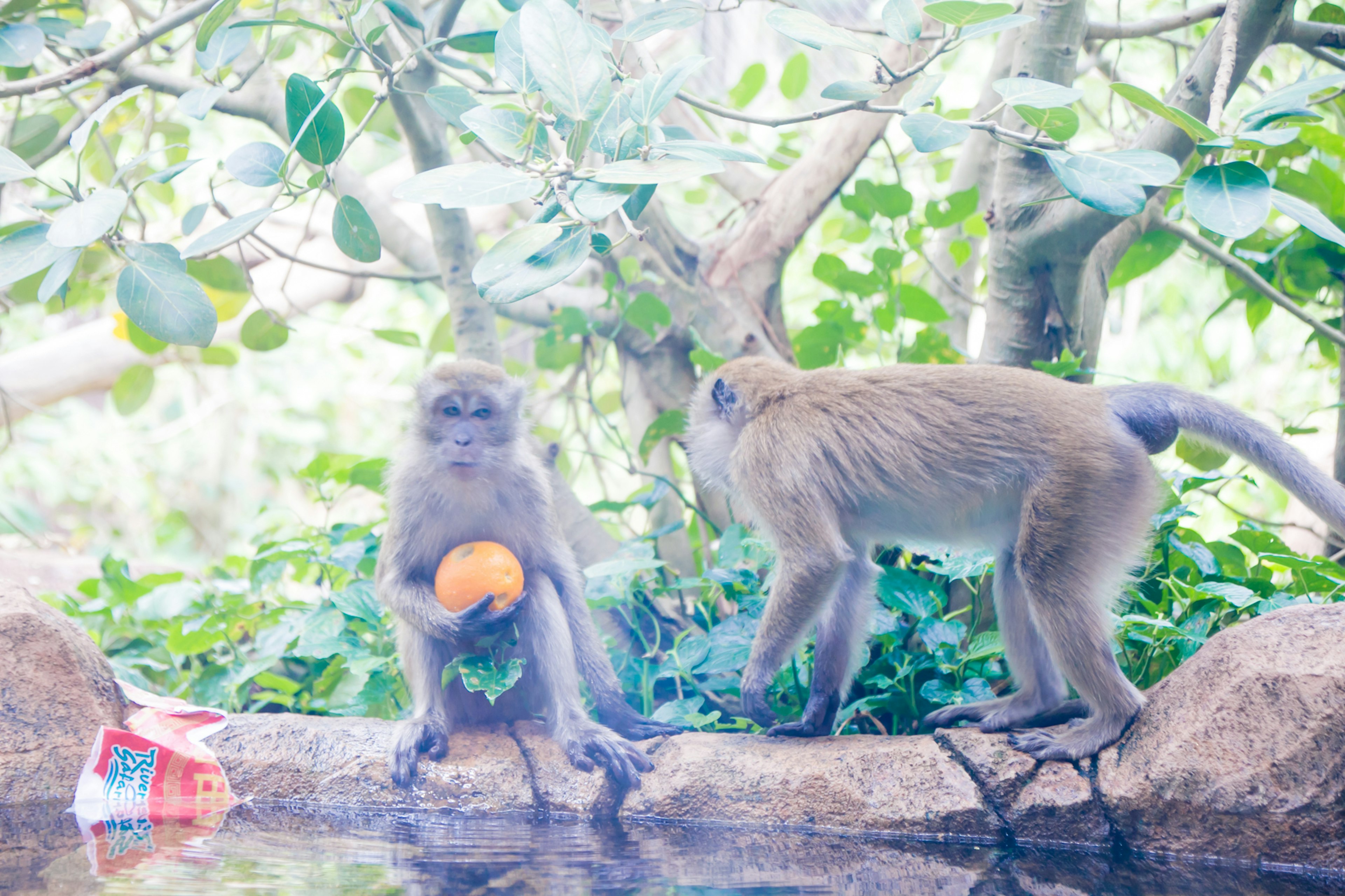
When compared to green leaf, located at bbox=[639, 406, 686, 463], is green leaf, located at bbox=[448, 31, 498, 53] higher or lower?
higher

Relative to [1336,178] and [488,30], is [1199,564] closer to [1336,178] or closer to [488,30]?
[1336,178]

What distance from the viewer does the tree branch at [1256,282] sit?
3.58m

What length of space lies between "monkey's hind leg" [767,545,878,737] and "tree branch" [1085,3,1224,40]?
2214 millimetres

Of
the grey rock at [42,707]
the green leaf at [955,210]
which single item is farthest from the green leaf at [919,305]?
the grey rock at [42,707]

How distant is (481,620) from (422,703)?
407 millimetres

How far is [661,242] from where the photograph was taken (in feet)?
15.9

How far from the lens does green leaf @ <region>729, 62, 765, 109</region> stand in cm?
475

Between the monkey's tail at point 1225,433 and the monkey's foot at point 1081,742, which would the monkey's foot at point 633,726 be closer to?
the monkey's foot at point 1081,742

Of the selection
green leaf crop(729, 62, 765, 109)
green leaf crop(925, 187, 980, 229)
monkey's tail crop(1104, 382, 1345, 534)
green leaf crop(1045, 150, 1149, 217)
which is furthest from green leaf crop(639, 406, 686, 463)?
green leaf crop(1045, 150, 1149, 217)

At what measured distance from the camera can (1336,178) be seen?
3.75m

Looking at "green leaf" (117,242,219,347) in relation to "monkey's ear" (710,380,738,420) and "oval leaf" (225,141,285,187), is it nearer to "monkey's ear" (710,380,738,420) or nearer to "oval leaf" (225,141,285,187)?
"oval leaf" (225,141,285,187)

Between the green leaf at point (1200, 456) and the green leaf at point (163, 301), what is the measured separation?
322 centimetres

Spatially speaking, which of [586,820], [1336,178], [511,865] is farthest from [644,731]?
[1336,178]

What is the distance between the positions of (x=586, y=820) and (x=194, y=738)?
49.0 inches
